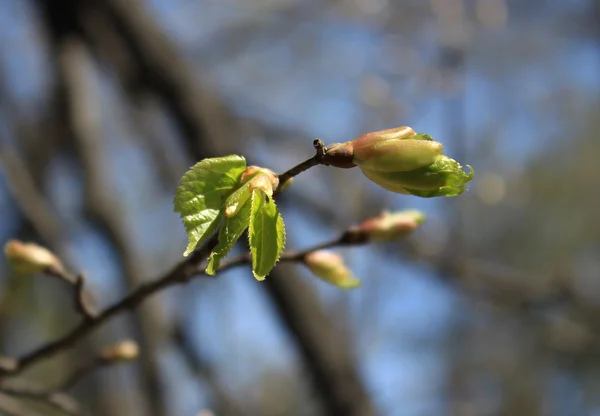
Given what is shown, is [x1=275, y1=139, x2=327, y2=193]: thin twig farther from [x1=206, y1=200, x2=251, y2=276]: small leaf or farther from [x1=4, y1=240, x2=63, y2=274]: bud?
[x1=4, y1=240, x2=63, y2=274]: bud

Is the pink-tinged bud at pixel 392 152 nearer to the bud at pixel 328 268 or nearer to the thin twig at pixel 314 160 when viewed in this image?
the thin twig at pixel 314 160

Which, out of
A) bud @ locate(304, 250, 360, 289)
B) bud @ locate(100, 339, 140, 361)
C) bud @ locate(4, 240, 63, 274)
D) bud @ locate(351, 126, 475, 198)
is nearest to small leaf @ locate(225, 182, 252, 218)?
bud @ locate(351, 126, 475, 198)

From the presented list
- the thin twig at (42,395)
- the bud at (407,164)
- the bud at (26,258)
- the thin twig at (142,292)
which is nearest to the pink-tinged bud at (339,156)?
the bud at (407,164)

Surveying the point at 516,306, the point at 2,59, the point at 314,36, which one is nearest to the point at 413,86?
the point at 314,36

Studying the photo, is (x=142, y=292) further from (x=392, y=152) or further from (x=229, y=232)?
(x=392, y=152)

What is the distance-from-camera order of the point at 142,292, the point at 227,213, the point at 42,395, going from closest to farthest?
the point at 227,213 < the point at 142,292 < the point at 42,395

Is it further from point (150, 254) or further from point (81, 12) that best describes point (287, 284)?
point (150, 254)

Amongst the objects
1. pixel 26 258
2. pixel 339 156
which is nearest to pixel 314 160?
pixel 339 156
